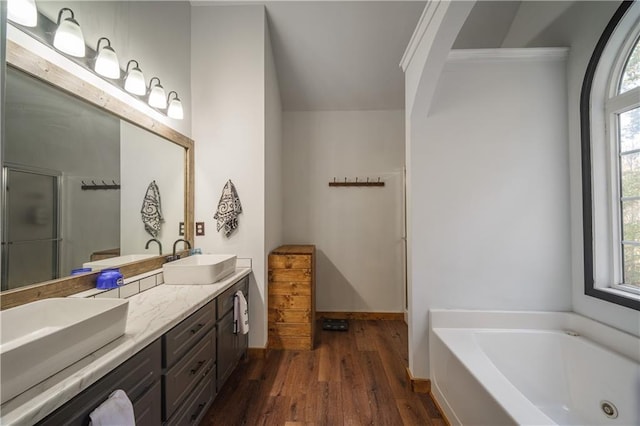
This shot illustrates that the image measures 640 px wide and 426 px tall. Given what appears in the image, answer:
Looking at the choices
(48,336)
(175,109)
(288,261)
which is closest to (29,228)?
(48,336)

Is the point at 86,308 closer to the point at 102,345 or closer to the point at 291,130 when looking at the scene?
the point at 102,345

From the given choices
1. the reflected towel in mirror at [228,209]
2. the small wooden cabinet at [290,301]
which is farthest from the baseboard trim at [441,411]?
the reflected towel in mirror at [228,209]

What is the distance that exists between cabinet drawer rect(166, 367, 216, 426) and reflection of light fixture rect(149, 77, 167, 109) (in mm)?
1935

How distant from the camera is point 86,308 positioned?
1.09m

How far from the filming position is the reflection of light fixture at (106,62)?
1.43 metres

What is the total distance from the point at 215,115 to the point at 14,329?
198 centimetres

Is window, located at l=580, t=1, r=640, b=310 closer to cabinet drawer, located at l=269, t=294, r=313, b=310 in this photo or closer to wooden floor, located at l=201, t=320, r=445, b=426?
wooden floor, located at l=201, t=320, r=445, b=426

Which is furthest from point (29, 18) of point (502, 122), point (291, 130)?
point (502, 122)

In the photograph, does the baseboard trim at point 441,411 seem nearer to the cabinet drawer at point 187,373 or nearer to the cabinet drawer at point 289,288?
the cabinet drawer at point 289,288

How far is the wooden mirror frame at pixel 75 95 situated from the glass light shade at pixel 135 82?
4.4 inches

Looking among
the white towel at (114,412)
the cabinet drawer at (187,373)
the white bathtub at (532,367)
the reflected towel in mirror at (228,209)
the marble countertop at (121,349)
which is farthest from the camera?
the reflected towel in mirror at (228,209)

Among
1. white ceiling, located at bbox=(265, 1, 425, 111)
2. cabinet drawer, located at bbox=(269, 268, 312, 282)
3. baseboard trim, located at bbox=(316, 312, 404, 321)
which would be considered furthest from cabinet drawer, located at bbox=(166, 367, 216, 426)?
white ceiling, located at bbox=(265, 1, 425, 111)

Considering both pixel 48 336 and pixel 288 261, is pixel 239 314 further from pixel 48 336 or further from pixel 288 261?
pixel 48 336

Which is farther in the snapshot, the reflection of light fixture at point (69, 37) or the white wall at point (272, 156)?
the white wall at point (272, 156)
